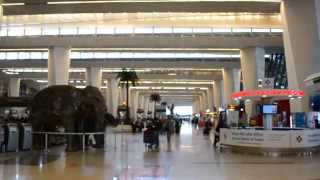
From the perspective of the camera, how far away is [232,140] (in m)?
25.0

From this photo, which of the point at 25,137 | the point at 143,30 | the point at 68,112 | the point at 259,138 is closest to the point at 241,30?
the point at 143,30

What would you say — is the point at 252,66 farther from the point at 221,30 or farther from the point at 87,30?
the point at 87,30

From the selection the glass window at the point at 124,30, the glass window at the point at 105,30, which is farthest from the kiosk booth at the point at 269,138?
the glass window at the point at 105,30

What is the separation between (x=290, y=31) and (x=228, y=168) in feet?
55.6

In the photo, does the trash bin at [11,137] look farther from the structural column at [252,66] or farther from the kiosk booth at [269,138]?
the structural column at [252,66]

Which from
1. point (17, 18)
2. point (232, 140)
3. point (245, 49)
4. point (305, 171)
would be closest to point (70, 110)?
point (232, 140)

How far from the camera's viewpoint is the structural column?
4469 cm

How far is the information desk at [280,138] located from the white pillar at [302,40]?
6.95 m

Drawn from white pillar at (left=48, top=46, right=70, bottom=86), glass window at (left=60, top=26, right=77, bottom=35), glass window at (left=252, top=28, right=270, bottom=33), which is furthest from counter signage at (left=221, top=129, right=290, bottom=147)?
white pillar at (left=48, top=46, right=70, bottom=86)

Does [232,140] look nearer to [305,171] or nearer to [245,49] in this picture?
[305,171]

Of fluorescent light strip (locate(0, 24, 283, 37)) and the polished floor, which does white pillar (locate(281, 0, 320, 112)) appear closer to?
fluorescent light strip (locate(0, 24, 283, 37))

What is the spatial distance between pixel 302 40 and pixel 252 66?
48.3 feet

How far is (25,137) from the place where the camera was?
78.4ft

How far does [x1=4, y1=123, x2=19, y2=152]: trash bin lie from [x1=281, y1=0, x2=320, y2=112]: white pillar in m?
18.1
